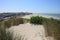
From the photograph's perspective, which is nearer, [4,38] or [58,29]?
[4,38]

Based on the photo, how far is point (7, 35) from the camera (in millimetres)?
6016

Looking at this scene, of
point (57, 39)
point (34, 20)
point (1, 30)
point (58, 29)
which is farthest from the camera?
point (34, 20)

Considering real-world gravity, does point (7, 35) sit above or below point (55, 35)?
above

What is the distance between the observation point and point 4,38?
19.2ft

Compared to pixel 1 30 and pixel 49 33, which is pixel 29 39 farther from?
pixel 1 30

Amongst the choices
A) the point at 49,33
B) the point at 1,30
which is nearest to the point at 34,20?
the point at 49,33

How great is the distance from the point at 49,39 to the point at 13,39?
410cm

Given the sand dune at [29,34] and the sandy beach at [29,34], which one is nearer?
the sandy beach at [29,34]

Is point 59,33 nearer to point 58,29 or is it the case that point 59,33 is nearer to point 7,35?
point 58,29

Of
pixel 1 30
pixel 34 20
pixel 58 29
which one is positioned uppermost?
pixel 1 30

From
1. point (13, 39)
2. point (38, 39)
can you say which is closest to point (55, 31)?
point (38, 39)

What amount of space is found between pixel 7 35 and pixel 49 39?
4.32 metres

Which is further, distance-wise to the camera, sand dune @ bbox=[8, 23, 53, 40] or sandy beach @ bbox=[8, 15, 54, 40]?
sand dune @ bbox=[8, 23, 53, 40]

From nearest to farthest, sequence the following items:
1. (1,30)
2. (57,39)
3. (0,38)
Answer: (0,38) < (1,30) < (57,39)
